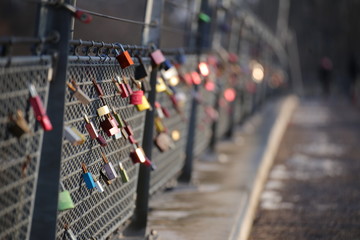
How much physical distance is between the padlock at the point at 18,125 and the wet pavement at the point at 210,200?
2.86 m

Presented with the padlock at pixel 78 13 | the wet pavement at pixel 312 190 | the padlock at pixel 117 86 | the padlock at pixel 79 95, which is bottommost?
the wet pavement at pixel 312 190

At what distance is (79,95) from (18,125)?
2.72ft

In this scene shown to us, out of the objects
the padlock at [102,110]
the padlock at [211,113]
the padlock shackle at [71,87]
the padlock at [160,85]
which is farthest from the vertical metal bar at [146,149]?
the padlock at [211,113]

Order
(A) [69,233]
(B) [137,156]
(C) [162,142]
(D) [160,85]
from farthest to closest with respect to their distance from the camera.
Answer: (C) [162,142] → (D) [160,85] → (B) [137,156] → (A) [69,233]

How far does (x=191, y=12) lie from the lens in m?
8.95

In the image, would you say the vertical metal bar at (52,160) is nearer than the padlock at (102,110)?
Yes

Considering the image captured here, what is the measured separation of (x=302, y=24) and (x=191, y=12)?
63911 mm

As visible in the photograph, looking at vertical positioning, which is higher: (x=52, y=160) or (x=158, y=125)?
(x=52, y=160)

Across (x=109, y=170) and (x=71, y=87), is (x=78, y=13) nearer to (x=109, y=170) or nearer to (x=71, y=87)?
(x=71, y=87)

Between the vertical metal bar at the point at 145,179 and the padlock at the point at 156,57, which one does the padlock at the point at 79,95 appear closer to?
the padlock at the point at 156,57

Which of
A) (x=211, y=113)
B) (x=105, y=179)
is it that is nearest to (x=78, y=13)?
(x=105, y=179)

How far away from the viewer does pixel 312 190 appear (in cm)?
970

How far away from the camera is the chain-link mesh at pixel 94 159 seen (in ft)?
14.1

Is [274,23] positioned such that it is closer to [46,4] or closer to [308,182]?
[308,182]
